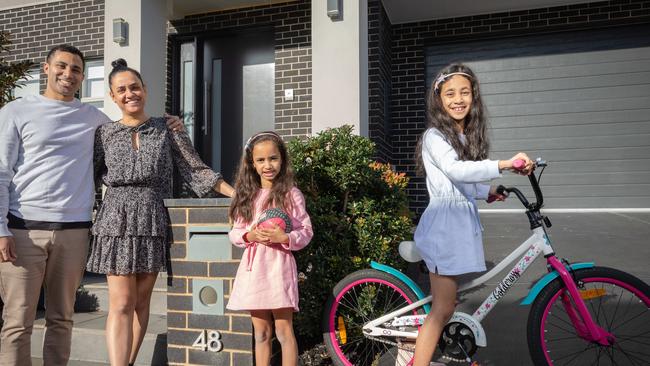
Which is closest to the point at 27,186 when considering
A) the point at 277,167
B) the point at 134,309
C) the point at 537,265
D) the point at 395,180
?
the point at 134,309

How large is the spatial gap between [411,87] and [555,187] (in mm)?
2619

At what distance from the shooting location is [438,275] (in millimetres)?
2342

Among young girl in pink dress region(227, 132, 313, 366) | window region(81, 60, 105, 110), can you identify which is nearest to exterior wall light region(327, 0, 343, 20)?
young girl in pink dress region(227, 132, 313, 366)

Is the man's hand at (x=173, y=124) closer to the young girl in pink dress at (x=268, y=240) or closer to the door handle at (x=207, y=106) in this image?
the young girl in pink dress at (x=268, y=240)

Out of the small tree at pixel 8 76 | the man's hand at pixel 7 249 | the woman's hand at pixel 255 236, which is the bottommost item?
the man's hand at pixel 7 249

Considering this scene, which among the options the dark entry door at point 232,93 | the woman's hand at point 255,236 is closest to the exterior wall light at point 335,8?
the dark entry door at point 232,93

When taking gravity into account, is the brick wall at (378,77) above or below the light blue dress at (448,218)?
above

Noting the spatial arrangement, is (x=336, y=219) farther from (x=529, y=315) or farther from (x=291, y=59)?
(x=291, y=59)

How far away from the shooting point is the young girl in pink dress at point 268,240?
233cm

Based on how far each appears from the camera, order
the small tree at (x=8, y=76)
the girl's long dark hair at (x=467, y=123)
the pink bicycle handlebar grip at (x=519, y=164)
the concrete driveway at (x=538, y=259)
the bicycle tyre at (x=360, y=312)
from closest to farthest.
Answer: the pink bicycle handlebar grip at (x=519, y=164) < the girl's long dark hair at (x=467, y=123) < the bicycle tyre at (x=360, y=312) < the concrete driveway at (x=538, y=259) < the small tree at (x=8, y=76)

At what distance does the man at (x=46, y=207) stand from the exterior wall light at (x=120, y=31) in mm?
3567

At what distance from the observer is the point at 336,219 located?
3176mm

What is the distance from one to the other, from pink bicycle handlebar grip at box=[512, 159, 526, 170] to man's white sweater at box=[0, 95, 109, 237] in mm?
2150

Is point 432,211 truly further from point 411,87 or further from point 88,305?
point 411,87
